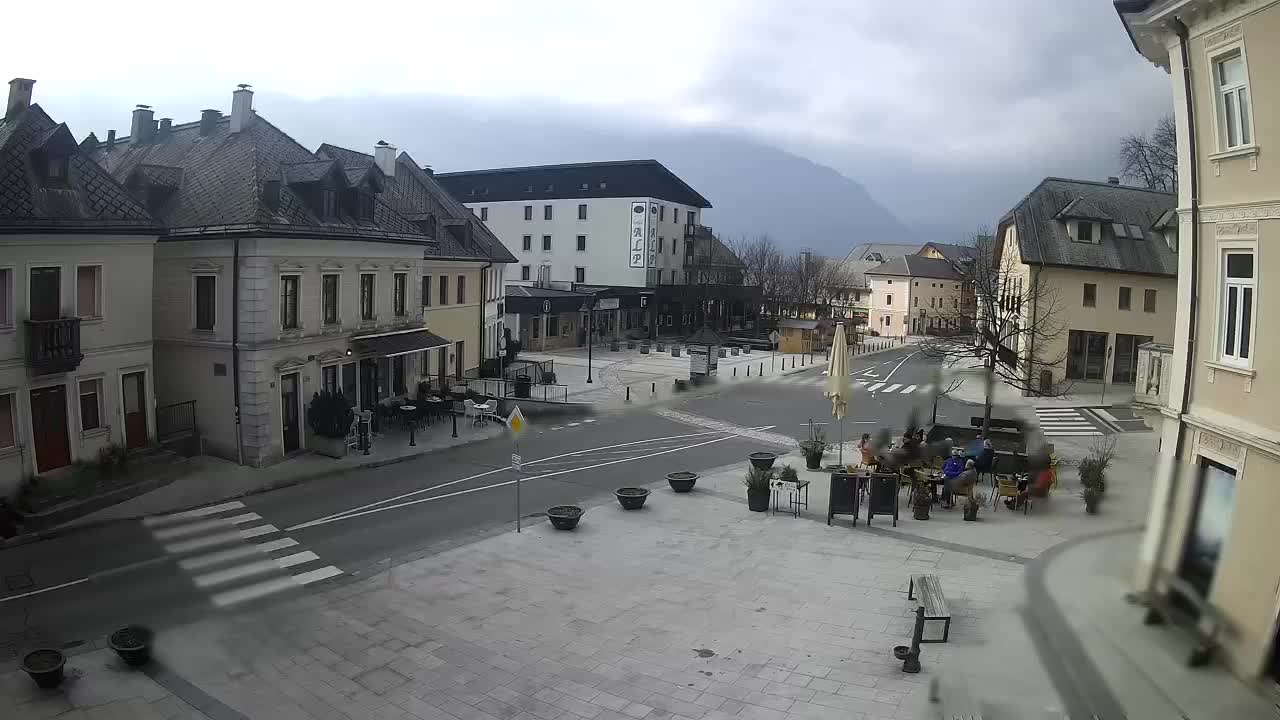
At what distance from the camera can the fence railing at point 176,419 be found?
23016 millimetres

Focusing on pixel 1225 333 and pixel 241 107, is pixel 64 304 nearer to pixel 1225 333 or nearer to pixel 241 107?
pixel 241 107

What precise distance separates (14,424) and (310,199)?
409 inches

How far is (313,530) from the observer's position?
17484mm

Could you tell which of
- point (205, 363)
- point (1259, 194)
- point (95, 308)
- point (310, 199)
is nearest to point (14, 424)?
point (95, 308)

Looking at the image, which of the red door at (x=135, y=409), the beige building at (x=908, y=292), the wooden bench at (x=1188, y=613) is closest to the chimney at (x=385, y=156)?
the red door at (x=135, y=409)

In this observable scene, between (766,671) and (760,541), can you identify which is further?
(760,541)

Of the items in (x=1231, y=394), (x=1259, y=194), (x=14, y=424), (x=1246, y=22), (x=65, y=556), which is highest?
(x=1246, y=22)

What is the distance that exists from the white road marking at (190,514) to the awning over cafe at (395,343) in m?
8.25

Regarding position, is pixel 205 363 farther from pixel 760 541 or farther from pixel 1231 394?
pixel 1231 394

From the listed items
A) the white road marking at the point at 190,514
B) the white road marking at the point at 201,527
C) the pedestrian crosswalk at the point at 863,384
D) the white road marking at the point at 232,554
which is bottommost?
the white road marking at the point at 232,554

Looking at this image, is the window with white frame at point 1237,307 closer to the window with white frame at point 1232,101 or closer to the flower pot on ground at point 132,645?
the window with white frame at point 1232,101

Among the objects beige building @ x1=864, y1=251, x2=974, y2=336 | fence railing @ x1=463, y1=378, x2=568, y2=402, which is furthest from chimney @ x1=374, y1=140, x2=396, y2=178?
beige building @ x1=864, y1=251, x2=974, y2=336

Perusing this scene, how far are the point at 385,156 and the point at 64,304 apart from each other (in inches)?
808

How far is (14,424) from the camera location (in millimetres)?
18188
